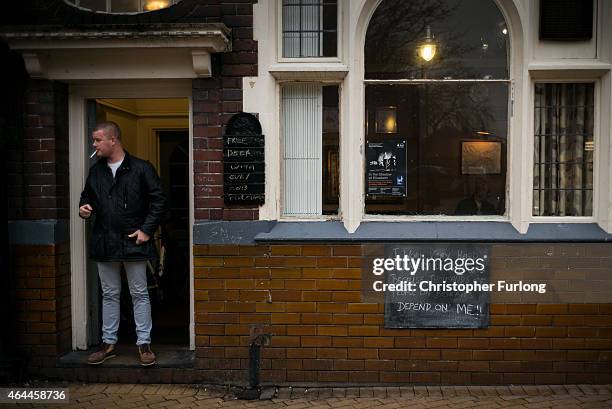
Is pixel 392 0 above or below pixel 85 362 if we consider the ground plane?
above

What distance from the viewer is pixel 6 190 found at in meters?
5.43

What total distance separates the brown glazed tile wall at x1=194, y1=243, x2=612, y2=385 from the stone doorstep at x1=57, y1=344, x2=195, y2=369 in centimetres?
55

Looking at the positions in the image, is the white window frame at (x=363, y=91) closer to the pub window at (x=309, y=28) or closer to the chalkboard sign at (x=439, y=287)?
the pub window at (x=309, y=28)

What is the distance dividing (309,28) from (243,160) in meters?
1.36

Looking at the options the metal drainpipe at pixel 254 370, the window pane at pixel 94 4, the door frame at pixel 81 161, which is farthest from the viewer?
the door frame at pixel 81 161

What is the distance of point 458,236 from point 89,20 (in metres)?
3.83

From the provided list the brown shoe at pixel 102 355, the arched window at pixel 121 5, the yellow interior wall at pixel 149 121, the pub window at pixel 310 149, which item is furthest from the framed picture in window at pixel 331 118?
the brown shoe at pixel 102 355

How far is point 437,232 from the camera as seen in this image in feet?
17.2

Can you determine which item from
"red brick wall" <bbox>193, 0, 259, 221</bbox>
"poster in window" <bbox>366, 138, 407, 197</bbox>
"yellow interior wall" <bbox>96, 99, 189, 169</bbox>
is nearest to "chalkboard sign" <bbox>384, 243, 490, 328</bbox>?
"poster in window" <bbox>366, 138, 407, 197</bbox>

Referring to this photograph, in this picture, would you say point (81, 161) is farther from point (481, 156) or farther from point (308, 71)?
point (481, 156)

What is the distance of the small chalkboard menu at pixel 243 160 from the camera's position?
5238 millimetres

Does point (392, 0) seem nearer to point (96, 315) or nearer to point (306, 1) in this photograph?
point (306, 1)

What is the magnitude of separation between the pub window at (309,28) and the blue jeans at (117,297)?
2.41 meters

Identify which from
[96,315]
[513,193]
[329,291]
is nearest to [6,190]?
[96,315]
